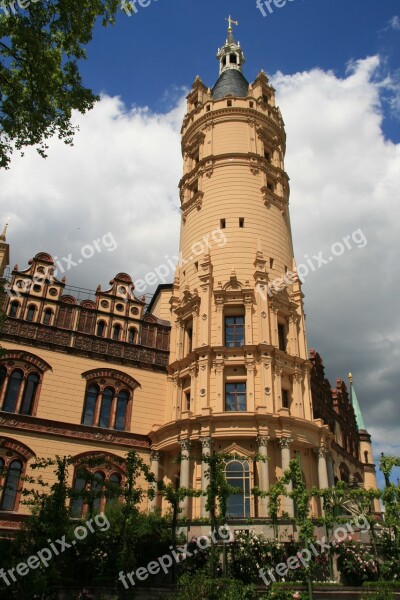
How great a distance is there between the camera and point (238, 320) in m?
35.4

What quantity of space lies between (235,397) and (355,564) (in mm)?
12211

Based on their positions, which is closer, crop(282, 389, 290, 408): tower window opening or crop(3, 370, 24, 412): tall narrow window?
crop(3, 370, 24, 412): tall narrow window

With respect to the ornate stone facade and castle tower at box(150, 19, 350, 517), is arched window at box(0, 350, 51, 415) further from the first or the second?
castle tower at box(150, 19, 350, 517)

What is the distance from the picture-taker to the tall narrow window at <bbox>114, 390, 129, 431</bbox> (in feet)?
111

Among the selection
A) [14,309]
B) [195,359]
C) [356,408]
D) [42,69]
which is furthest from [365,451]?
[42,69]

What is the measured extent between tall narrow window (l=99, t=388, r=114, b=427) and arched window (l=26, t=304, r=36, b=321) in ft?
22.4

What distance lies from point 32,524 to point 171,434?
1216 cm

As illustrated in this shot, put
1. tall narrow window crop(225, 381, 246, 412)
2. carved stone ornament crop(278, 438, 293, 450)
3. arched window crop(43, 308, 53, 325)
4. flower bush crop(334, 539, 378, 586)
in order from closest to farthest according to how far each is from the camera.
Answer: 1. flower bush crop(334, 539, 378, 586)
2. carved stone ornament crop(278, 438, 293, 450)
3. tall narrow window crop(225, 381, 246, 412)
4. arched window crop(43, 308, 53, 325)

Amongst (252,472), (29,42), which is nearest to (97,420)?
(252,472)

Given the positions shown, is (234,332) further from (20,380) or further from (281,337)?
(20,380)

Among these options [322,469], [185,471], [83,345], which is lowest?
[185,471]

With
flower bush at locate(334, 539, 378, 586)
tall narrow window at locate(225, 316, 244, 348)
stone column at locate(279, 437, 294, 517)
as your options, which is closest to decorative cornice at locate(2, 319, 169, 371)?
tall narrow window at locate(225, 316, 244, 348)

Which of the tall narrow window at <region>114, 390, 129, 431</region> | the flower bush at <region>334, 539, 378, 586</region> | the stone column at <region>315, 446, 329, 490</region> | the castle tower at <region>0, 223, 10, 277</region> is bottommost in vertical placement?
the flower bush at <region>334, 539, 378, 586</region>

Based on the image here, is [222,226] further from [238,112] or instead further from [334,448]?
[334,448]
